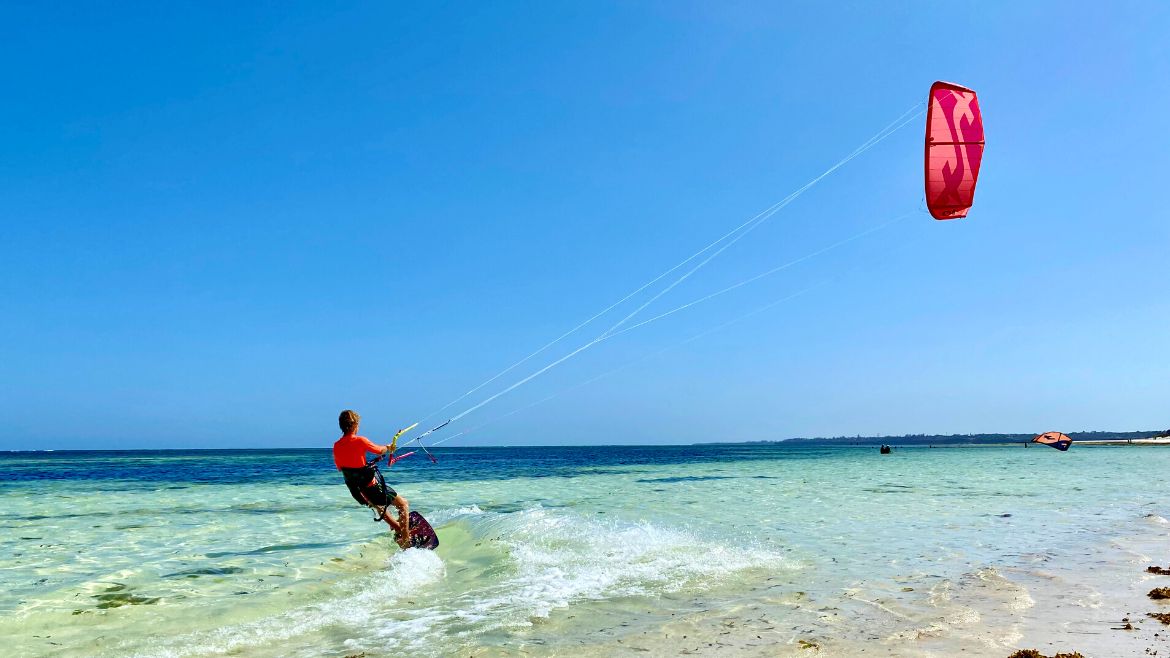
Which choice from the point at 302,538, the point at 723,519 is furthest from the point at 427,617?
the point at 723,519

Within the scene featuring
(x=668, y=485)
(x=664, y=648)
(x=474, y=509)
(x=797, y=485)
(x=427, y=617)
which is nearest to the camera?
(x=664, y=648)

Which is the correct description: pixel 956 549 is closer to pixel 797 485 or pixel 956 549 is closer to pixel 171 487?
pixel 797 485

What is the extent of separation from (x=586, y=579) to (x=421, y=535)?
4102 mm

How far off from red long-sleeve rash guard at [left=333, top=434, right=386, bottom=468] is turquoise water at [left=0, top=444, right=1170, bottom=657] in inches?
66.6

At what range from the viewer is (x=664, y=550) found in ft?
38.0

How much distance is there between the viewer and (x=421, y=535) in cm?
1216

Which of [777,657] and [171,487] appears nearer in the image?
[777,657]

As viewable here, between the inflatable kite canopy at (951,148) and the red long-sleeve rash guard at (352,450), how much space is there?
454 inches

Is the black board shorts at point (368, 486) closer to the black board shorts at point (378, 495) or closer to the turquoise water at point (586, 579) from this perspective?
the black board shorts at point (378, 495)

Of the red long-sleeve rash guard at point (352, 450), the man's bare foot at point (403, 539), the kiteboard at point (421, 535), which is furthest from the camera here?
the kiteboard at point (421, 535)

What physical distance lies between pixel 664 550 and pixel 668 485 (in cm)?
1839

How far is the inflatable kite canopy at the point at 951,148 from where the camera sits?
13.3m

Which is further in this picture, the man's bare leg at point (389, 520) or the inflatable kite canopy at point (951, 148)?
the inflatable kite canopy at point (951, 148)

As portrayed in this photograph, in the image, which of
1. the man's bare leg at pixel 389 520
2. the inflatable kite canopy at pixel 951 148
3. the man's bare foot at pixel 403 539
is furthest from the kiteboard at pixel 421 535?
the inflatable kite canopy at pixel 951 148
